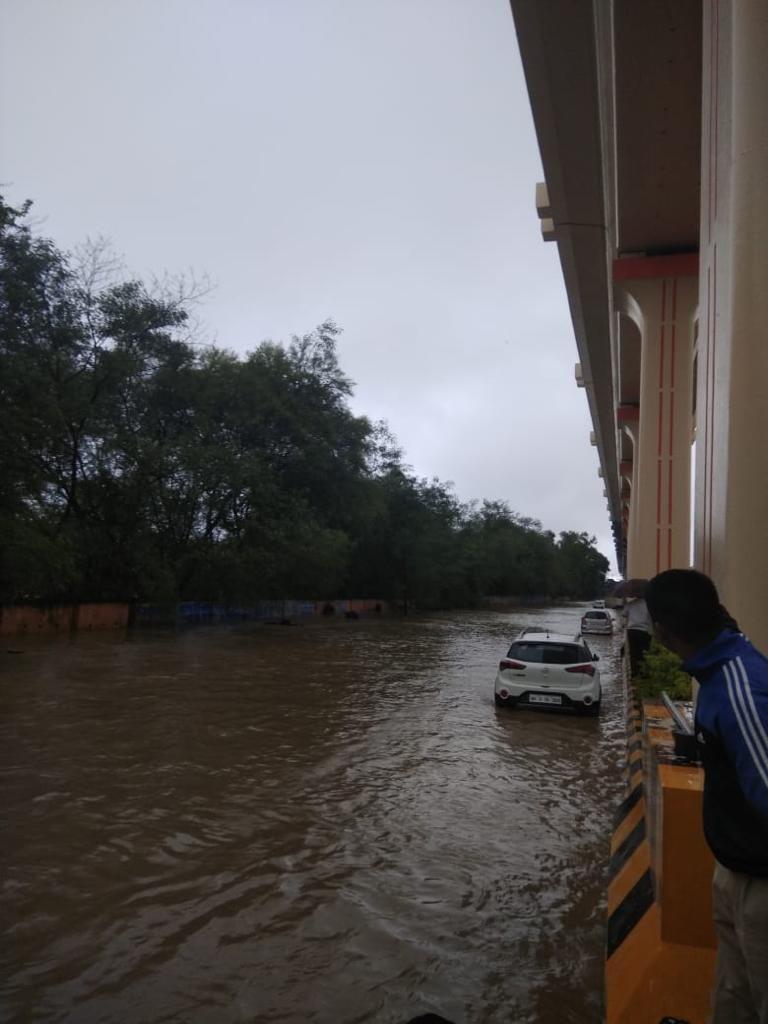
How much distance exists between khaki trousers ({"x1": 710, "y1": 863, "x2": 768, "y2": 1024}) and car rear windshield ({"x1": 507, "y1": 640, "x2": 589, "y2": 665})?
10422 millimetres

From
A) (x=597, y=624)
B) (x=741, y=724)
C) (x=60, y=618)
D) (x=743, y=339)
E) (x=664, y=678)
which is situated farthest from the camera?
(x=597, y=624)

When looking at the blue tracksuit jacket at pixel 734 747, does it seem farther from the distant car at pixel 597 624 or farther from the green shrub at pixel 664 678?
the distant car at pixel 597 624

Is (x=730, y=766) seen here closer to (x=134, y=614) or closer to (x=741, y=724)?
(x=741, y=724)

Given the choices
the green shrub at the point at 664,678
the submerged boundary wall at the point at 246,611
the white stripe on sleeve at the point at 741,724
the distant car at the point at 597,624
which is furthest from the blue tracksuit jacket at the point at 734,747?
the distant car at the point at 597,624

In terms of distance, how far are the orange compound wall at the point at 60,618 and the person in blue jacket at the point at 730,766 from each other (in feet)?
81.1

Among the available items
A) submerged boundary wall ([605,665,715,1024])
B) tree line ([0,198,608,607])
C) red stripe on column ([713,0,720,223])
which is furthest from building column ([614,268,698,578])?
tree line ([0,198,608,607])

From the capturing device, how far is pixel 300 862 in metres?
5.45

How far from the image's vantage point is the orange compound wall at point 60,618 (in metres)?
23.7

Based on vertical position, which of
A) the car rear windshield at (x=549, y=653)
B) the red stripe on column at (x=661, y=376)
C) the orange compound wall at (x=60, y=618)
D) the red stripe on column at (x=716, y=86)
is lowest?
the orange compound wall at (x=60, y=618)

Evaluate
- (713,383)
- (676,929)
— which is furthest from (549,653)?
(676,929)

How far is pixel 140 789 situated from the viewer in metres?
7.14

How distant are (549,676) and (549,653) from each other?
0.39 m

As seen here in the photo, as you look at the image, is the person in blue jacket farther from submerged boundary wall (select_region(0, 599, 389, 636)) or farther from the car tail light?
submerged boundary wall (select_region(0, 599, 389, 636))

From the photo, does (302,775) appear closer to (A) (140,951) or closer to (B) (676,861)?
(A) (140,951)
